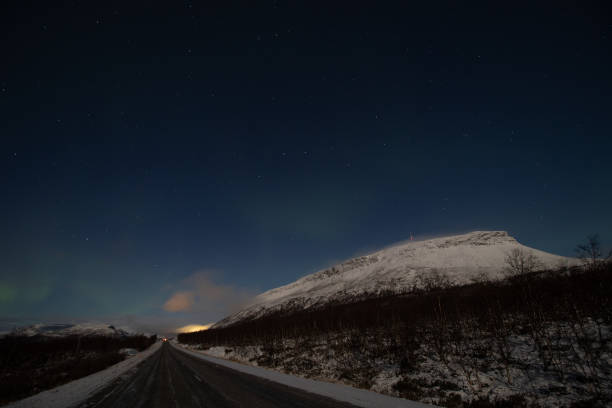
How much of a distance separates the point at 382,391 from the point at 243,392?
7.16 metres

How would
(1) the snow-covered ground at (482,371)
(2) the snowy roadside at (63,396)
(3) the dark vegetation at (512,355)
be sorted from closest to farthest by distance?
(1) the snow-covered ground at (482,371), (3) the dark vegetation at (512,355), (2) the snowy roadside at (63,396)

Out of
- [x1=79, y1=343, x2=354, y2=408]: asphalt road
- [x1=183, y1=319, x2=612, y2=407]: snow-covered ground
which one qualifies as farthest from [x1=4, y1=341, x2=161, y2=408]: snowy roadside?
[x1=183, y1=319, x2=612, y2=407]: snow-covered ground

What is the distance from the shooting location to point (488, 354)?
17219 millimetres

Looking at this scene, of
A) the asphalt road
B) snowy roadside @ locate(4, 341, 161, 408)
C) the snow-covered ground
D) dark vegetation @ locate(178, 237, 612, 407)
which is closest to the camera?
the asphalt road

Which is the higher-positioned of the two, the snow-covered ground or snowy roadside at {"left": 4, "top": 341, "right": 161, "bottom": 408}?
snowy roadside at {"left": 4, "top": 341, "right": 161, "bottom": 408}

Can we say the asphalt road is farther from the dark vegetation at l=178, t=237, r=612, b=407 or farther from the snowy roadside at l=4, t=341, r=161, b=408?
the dark vegetation at l=178, t=237, r=612, b=407

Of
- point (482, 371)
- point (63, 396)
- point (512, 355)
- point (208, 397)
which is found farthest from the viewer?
point (512, 355)

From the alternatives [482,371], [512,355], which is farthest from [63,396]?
[512,355]

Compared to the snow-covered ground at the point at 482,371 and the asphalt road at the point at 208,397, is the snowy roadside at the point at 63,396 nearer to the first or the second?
the asphalt road at the point at 208,397

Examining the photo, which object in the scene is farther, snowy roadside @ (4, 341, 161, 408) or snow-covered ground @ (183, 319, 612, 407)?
snowy roadside @ (4, 341, 161, 408)

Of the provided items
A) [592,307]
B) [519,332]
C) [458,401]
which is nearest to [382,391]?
[458,401]

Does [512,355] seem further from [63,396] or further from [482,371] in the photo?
[63,396]

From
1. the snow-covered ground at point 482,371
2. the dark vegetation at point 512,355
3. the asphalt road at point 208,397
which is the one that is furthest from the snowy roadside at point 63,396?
the dark vegetation at point 512,355

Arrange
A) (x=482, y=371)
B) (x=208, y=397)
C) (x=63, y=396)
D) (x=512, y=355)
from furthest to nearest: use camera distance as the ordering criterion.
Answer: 1. (x=512, y=355)
2. (x=482, y=371)
3. (x=63, y=396)
4. (x=208, y=397)
